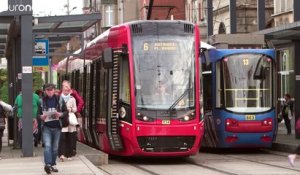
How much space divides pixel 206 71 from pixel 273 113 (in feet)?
7.46

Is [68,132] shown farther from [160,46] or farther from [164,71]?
[160,46]

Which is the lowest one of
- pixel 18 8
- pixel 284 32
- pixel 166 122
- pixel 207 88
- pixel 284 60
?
pixel 166 122

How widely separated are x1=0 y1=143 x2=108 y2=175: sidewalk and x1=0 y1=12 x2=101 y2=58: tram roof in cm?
320

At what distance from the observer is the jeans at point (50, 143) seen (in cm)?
1451

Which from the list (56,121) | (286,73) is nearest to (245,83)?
(56,121)

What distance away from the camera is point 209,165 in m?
18.2

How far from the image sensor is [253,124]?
70.1ft

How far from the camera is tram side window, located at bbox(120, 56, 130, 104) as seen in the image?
58.5 ft

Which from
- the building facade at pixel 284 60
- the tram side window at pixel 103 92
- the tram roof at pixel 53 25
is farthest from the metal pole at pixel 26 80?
the building facade at pixel 284 60

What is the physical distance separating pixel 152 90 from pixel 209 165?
7.44ft

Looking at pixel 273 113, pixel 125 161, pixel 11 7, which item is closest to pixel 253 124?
pixel 273 113

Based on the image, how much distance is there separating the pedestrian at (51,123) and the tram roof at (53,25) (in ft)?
12.8

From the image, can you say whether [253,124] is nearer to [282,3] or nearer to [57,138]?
[57,138]

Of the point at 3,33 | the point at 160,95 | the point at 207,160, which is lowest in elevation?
the point at 207,160
